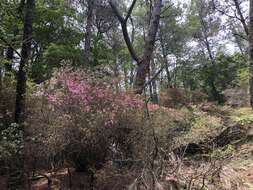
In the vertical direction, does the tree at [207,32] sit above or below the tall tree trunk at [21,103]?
above

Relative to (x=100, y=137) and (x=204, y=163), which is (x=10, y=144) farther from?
(x=204, y=163)

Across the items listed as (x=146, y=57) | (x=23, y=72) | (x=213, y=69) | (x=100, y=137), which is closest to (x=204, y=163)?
(x=100, y=137)

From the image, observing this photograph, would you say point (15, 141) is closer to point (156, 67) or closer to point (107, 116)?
point (107, 116)

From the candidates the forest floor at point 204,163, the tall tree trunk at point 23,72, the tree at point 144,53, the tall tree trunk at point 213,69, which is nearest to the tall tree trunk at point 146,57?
the tree at point 144,53

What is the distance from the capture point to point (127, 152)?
5957 millimetres

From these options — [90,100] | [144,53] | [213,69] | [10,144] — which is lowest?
[10,144]

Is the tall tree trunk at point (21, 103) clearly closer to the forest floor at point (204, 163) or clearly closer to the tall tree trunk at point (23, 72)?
the tall tree trunk at point (23, 72)

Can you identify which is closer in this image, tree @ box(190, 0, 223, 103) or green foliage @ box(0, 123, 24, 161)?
green foliage @ box(0, 123, 24, 161)

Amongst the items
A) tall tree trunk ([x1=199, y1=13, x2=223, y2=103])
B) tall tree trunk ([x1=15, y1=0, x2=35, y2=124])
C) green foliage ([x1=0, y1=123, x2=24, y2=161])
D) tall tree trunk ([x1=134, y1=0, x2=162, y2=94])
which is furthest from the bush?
tall tree trunk ([x1=199, y1=13, x2=223, y2=103])

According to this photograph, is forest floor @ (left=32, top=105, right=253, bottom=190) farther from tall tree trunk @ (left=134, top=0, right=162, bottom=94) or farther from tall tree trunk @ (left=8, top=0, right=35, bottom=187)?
tall tree trunk @ (left=134, top=0, right=162, bottom=94)

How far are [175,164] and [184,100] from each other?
13188mm

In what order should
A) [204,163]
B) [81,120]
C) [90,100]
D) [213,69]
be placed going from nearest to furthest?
[204,163] → [81,120] → [90,100] → [213,69]

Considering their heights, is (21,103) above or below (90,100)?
above

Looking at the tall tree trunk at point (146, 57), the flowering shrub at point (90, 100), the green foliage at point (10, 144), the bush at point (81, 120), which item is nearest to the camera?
the green foliage at point (10, 144)
